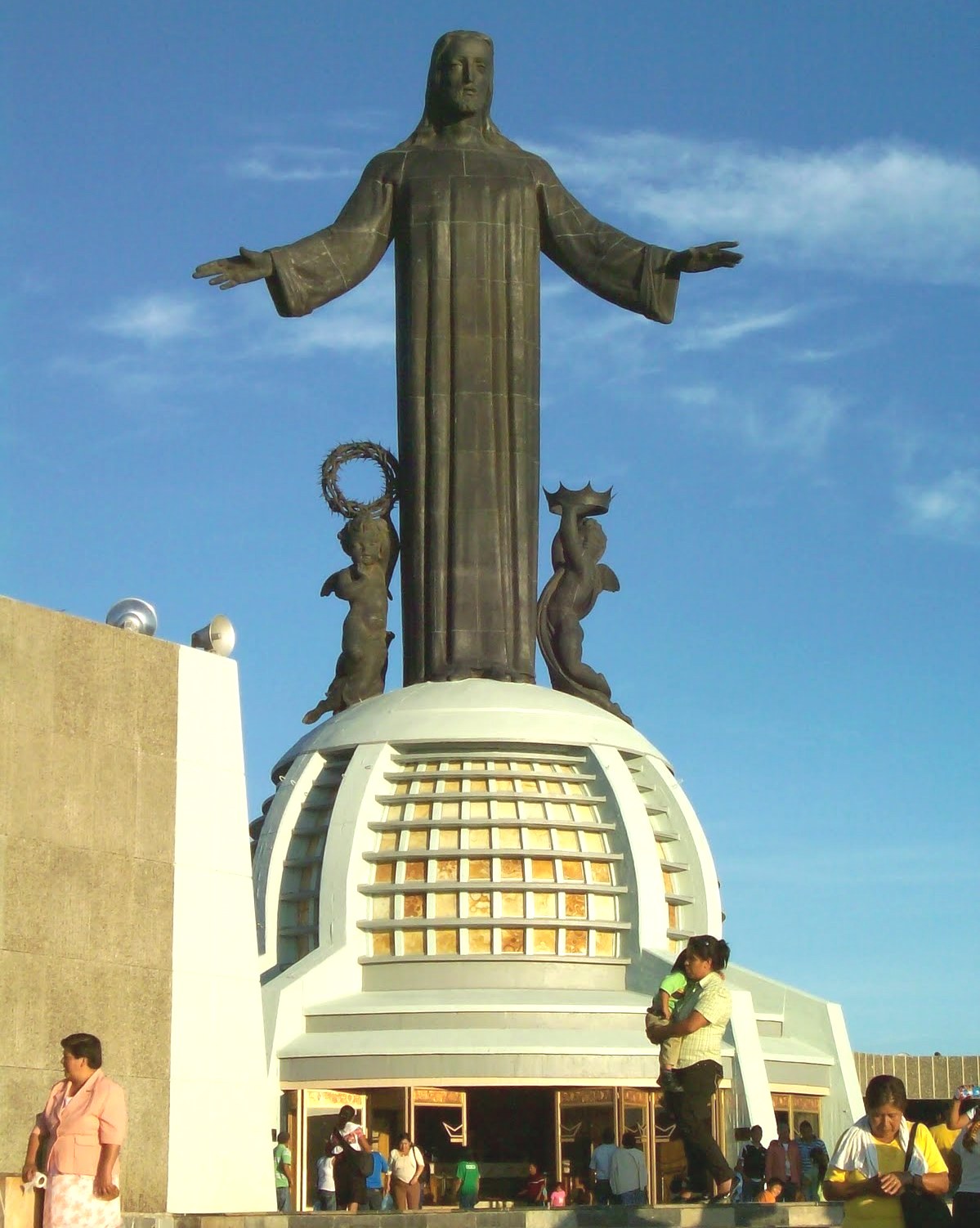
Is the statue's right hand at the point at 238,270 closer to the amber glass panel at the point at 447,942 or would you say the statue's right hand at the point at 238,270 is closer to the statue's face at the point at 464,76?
the statue's face at the point at 464,76

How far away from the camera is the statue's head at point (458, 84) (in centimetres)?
3294

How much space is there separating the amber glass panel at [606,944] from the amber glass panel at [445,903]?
1978mm

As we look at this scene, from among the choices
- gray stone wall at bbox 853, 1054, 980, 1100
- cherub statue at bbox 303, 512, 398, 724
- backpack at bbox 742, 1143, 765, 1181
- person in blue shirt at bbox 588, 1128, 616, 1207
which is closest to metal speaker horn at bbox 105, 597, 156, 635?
person in blue shirt at bbox 588, 1128, 616, 1207

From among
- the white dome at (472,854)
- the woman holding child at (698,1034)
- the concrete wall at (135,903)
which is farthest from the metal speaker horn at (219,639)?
the white dome at (472,854)

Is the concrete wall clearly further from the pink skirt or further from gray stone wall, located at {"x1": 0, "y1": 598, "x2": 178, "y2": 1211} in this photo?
the pink skirt

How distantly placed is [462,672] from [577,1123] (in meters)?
7.34

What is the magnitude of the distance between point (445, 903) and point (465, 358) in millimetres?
8169

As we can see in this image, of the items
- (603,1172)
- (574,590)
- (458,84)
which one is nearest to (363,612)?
(574,590)

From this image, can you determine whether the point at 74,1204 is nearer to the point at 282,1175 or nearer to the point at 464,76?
the point at 282,1175

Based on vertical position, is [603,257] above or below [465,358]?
above

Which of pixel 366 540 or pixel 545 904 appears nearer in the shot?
pixel 545 904

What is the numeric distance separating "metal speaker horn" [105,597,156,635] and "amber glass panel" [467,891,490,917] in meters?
15.3

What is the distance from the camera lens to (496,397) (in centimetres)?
3309

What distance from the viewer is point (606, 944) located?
30328 mm
